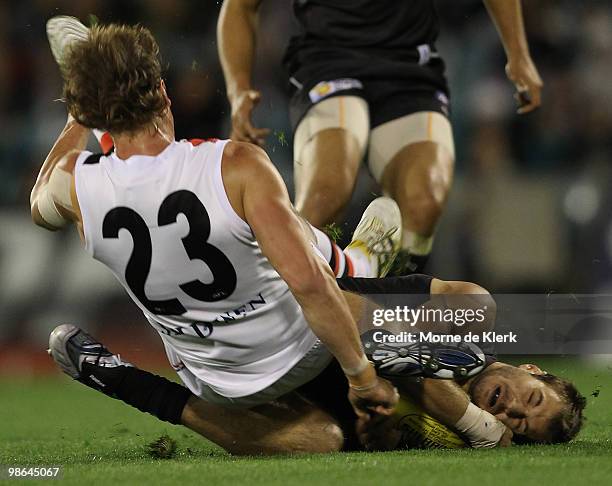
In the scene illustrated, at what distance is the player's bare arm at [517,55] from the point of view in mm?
4977

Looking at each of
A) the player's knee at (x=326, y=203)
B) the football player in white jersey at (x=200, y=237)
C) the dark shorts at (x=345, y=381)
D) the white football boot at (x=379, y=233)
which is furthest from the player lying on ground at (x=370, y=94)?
the football player in white jersey at (x=200, y=237)

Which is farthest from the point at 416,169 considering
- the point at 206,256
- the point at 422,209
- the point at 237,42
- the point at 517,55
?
the point at 206,256

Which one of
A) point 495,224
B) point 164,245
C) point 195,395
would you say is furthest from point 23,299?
point 164,245

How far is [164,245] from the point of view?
3.41m

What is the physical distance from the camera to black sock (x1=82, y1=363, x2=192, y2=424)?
12.7 ft

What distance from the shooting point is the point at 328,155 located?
4.88 m

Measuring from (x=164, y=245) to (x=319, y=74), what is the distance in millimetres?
2030

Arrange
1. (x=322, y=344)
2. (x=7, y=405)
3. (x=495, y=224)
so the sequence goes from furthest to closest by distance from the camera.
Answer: (x=495, y=224) < (x=7, y=405) < (x=322, y=344)

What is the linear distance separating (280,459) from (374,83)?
2.21 meters

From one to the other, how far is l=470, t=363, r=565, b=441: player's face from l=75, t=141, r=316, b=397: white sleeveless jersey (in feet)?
2.19

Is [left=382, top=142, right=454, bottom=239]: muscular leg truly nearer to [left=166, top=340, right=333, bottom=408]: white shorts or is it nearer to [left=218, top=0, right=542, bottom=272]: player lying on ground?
[left=218, top=0, right=542, bottom=272]: player lying on ground

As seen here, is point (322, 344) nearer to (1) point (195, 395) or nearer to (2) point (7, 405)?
(1) point (195, 395)

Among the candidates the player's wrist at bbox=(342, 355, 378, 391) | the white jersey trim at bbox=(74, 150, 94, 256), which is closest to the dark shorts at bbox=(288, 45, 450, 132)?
the white jersey trim at bbox=(74, 150, 94, 256)

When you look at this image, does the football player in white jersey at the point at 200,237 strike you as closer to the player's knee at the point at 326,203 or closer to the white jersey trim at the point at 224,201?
the white jersey trim at the point at 224,201
